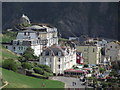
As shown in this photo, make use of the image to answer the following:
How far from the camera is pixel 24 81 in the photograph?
18.1m

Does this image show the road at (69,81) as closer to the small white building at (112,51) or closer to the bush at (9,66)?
the bush at (9,66)

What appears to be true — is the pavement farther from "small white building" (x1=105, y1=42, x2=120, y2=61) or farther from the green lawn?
"small white building" (x1=105, y1=42, x2=120, y2=61)

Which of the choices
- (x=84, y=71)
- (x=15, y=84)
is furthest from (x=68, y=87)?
(x=84, y=71)

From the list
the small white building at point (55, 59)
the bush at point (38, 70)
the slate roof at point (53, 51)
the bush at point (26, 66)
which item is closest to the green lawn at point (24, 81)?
the bush at point (38, 70)

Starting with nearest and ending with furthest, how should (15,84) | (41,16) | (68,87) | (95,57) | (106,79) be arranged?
(15,84) → (68,87) → (106,79) → (95,57) → (41,16)

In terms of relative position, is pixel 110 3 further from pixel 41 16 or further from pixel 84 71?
pixel 84 71

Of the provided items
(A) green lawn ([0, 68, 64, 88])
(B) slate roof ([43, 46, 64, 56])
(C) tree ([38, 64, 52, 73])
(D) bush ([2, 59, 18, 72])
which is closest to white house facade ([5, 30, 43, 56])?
(B) slate roof ([43, 46, 64, 56])

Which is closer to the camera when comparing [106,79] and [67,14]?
[106,79]

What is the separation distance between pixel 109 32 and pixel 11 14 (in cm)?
1547

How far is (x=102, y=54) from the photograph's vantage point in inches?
Answer: 1125

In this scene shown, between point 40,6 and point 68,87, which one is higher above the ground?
point 40,6

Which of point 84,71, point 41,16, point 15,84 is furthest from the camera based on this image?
point 41,16

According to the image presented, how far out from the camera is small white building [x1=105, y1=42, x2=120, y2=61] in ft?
92.8

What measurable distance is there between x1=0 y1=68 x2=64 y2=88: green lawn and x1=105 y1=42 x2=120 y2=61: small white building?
9696 millimetres
